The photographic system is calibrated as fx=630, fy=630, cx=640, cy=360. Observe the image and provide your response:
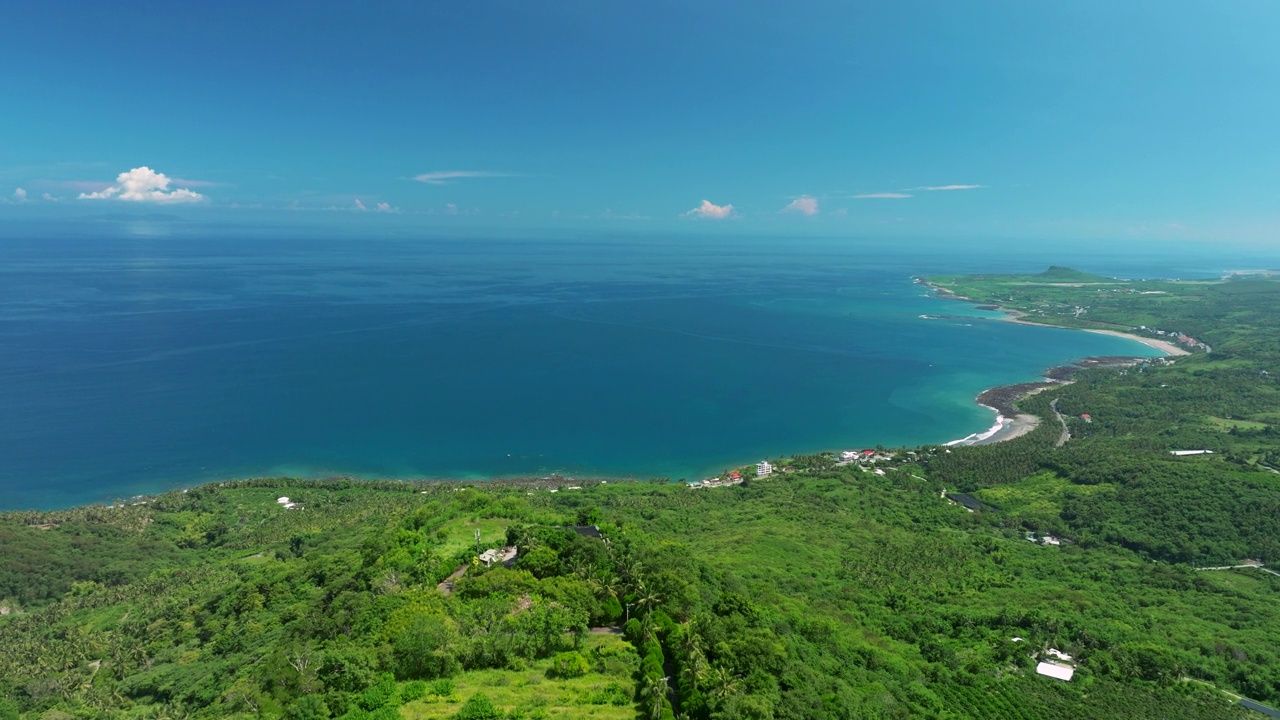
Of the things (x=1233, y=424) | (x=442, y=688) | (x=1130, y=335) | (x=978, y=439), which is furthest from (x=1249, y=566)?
(x=1130, y=335)

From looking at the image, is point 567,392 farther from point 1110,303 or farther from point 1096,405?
point 1110,303

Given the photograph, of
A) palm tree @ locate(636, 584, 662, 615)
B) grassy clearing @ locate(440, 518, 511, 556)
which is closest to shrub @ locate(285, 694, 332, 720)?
palm tree @ locate(636, 584, 662, 615)

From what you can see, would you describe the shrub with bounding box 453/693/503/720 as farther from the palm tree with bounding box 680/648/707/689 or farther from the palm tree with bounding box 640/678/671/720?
the palm tree with bounding box 680/648/707/689

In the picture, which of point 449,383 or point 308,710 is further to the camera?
point 449,383

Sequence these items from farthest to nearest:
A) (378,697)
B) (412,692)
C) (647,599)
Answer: (647,599), (412,692), (378,697)

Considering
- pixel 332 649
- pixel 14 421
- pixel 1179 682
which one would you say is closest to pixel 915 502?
pixel 1179 682

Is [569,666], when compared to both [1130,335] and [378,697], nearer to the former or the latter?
[378,697]
